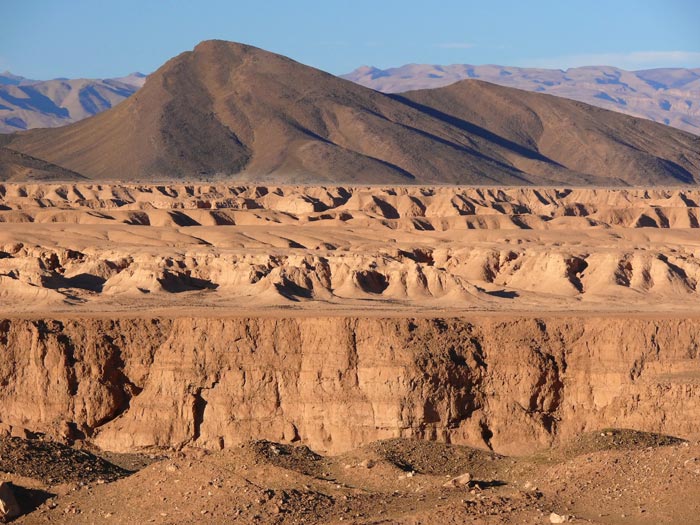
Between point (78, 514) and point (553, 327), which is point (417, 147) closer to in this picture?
point (553, 327)

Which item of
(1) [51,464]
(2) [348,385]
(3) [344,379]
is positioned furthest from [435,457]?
(1) [51,464]

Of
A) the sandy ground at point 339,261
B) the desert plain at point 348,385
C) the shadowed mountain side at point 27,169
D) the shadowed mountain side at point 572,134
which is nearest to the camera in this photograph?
the desert plain at point 348,385

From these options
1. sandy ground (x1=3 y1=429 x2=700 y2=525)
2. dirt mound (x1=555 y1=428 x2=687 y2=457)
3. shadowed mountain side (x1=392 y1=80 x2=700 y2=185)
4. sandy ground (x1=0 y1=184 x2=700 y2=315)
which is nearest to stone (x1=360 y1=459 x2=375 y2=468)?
sandy ground (x1=3 y1=429 x2=700 y2=525)

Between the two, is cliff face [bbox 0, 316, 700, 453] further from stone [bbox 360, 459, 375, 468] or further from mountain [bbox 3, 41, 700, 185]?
mountain [bbox 3, 41, 700, 185]

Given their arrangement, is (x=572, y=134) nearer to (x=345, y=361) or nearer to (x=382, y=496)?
(x=345, y=361)

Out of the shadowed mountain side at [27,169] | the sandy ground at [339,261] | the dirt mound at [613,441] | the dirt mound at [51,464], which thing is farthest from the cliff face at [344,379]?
the shadowed mountain side at [27,169]

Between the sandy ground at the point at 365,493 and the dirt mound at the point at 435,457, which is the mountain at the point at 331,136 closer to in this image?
the dirt mound at the point at 435,457
